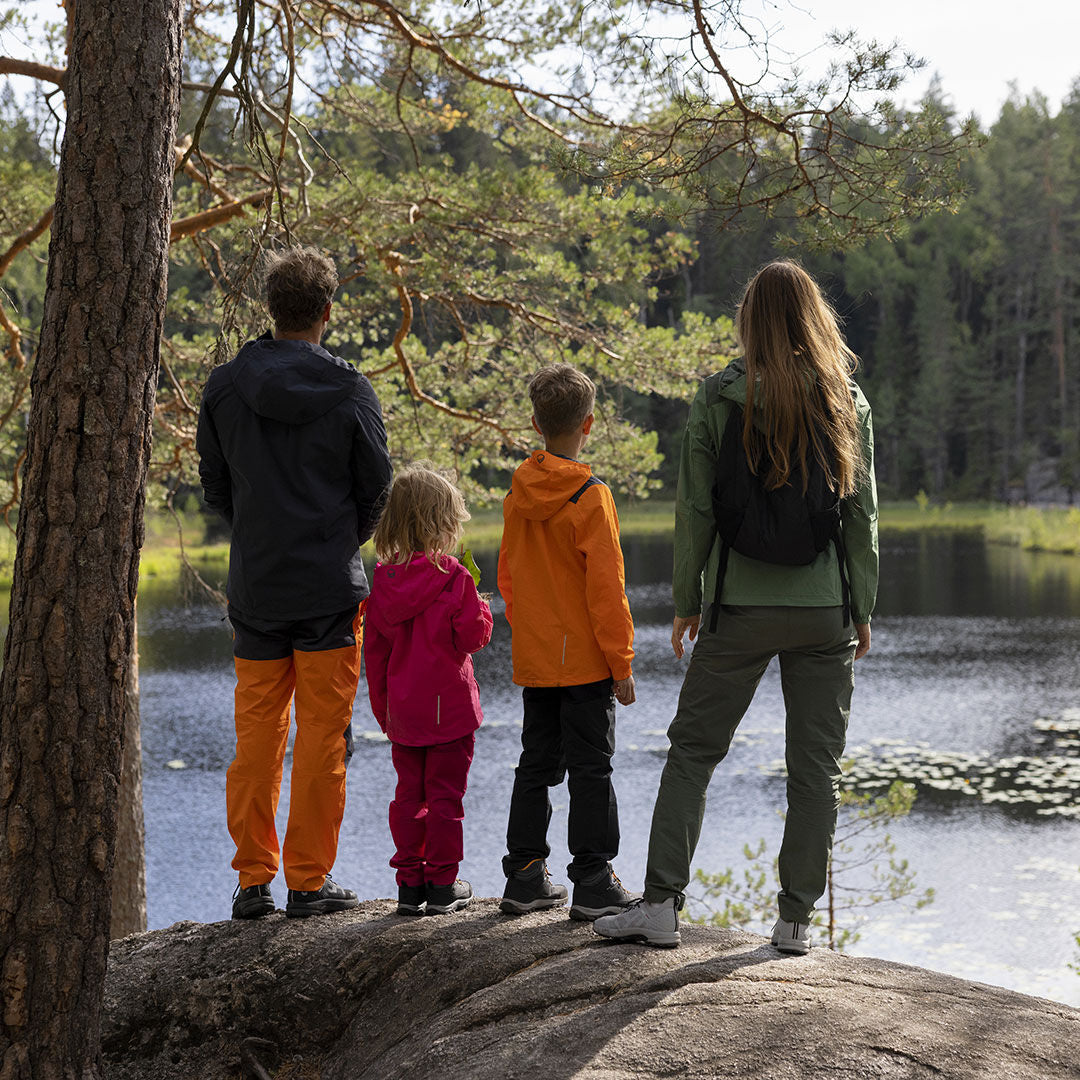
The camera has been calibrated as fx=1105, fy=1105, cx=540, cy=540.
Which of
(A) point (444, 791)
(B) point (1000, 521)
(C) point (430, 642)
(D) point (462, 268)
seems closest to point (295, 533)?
(C) point (430, 642)

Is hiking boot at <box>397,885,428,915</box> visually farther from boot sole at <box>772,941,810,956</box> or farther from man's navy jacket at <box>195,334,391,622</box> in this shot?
boot sole at <box>772,941,810,956</box>

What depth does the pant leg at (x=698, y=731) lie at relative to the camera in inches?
87.4

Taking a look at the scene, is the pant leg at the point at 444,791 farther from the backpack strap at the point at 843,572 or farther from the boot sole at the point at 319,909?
the backpack strap at the point at 843,572

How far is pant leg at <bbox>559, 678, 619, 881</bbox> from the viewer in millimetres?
2385

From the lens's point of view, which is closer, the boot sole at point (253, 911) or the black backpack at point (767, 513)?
the black backpack at point (767, 513)

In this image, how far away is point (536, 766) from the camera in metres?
2.47

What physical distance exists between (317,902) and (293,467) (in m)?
1.03

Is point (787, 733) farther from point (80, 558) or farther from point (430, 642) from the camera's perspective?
point (80, 558)

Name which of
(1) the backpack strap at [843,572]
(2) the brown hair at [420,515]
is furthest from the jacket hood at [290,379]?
(1) the backpack strap at [843,572]

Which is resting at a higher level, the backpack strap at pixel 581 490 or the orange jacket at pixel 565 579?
the backpack strap at pixel 581 490

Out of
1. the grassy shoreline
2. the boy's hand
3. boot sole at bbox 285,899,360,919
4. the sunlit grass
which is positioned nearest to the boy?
the boy's hand

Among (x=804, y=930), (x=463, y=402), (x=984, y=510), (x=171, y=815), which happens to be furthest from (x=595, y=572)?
(x=984, y=510)

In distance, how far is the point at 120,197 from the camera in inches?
A: 82.8

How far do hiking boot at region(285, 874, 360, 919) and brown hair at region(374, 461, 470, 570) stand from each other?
82 centimetres
